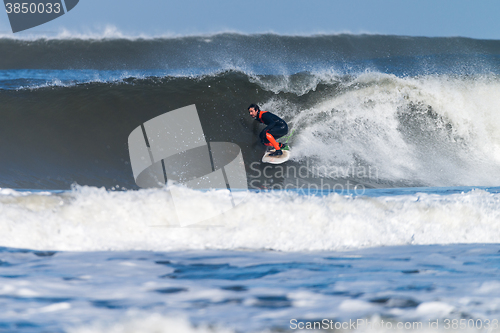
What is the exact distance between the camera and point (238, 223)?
3607mm

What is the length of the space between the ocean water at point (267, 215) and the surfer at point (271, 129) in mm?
496

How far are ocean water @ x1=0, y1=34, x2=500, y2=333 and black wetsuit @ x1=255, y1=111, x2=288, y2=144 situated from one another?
0.64 metres

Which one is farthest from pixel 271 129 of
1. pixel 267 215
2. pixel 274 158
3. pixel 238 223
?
pixel 238 223

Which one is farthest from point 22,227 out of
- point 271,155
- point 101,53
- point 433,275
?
point 101,53

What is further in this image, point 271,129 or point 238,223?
point 271,129

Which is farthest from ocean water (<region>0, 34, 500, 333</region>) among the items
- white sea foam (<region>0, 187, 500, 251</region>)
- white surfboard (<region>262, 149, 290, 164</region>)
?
white surfboard (<region>262, 149, 290, 164</region>)

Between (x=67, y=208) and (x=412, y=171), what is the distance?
21.2 feet

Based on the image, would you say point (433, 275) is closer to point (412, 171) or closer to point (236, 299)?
point (236, 299)

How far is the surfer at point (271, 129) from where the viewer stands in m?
6.73

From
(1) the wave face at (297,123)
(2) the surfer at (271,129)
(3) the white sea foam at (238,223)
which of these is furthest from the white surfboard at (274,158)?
(3) the white sea foam at (238,223)

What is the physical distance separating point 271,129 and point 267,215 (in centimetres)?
331

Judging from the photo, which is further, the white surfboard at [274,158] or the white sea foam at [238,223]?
the white surfboard at [274,158]

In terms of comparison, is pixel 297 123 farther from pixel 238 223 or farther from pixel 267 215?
pixel 238 223

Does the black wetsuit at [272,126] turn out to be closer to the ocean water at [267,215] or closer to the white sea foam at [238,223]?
the ocean water at [267,215]
